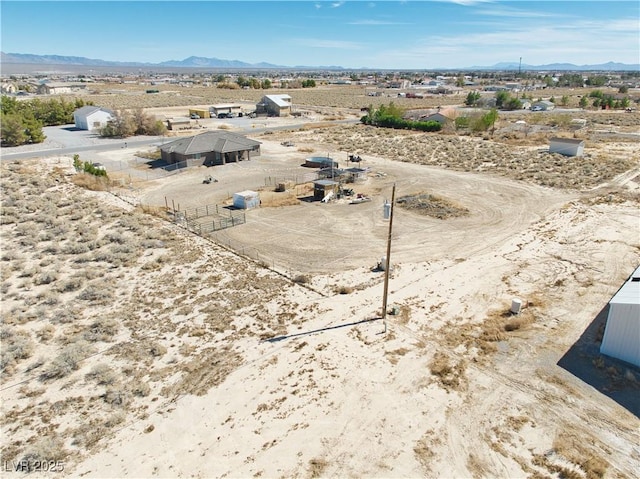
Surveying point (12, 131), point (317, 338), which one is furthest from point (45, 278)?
point (12, 131)

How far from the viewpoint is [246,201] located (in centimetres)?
3484

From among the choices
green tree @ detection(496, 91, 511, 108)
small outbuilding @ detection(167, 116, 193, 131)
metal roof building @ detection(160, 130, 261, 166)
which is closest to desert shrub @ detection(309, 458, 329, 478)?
metal roof building @ detection(160, 130, 261, 166)

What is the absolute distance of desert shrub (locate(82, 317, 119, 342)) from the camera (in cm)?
1831

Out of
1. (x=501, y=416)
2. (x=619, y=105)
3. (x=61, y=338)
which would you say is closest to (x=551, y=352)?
(x=501, y=416)

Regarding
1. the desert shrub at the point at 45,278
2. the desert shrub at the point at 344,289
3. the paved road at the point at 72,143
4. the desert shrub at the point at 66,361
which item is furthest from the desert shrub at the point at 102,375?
the paved road at the point at 72,143

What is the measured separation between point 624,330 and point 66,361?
21994mm

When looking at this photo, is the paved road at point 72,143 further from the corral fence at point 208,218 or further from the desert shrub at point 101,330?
the desert shrub at point 101,330

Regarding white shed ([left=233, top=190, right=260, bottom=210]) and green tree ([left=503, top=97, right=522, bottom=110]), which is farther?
green tree ([left=503, top=97, right=522, bottom=110])

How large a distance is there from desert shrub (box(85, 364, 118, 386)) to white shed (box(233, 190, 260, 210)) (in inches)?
790

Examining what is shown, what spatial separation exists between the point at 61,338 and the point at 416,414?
1533 centimetres

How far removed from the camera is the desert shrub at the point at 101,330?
18.3 metres

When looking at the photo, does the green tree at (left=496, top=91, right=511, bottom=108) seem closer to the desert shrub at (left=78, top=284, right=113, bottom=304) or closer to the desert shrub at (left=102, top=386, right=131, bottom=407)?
the desert shrub at (left=78, top=284, right=113, bottom=304)

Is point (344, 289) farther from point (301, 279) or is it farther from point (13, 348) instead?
point (13, 348)

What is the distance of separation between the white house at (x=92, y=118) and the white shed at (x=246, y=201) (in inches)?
2023
